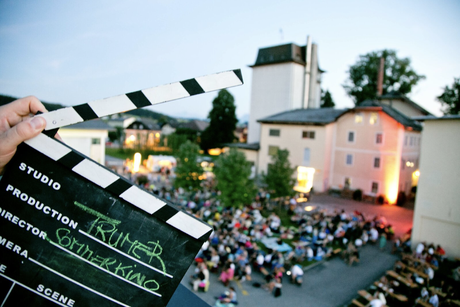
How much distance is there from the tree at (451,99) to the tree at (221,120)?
33.8 metres

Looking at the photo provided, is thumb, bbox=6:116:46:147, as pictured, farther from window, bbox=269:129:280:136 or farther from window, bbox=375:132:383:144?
window, bbox=269:129:280:136

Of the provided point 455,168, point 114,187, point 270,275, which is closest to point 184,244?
point 114,187

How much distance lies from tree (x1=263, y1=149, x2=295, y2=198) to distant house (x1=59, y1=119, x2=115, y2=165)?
1497 cm

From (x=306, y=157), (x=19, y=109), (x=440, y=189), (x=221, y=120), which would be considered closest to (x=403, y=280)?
(x=440, y=189)

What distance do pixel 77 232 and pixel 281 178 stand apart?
22100 millimetres

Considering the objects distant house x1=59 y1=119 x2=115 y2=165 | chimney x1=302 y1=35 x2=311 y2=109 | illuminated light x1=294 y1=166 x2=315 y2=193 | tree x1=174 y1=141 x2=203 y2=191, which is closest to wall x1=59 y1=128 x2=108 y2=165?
distant house x1=59 y1=119 x2=115 y2=165

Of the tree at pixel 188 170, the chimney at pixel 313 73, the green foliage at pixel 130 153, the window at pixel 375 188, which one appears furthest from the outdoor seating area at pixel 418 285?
the green foliage at pixel 130 153

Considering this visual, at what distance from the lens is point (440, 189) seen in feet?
53.8

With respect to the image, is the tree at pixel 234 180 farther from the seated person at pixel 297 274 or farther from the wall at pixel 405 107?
the wall at pixel 405 107

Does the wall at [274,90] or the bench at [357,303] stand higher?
the wall at [274,90]

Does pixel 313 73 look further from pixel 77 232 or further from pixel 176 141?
pixel 77 232

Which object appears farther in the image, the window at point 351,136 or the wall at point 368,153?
the window at point 351,136

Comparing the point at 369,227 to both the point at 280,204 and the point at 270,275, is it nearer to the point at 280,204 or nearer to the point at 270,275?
the point at 280,204

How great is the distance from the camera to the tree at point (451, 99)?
3494cm
